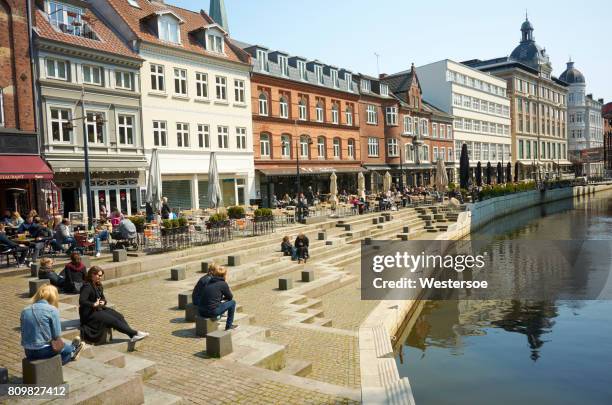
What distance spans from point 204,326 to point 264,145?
90.7 ft

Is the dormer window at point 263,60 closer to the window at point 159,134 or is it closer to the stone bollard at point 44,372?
the window at point 159,134

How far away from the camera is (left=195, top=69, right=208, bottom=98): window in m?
30.9

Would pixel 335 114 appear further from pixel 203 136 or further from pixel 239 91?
pixel 203 136

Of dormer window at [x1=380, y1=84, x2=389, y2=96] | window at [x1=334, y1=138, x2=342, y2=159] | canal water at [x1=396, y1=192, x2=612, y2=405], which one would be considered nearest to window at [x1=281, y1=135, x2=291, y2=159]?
window at [x1=334, y1=138, x2=342, y2=159]

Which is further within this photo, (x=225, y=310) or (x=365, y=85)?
(x=365, y=85)

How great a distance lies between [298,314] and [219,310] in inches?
127

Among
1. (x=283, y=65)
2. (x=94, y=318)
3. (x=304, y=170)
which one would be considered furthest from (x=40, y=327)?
(x=283, y=65)

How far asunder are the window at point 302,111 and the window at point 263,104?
3.87 meters

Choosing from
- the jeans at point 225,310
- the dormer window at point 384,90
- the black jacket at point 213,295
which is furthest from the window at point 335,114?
the jeans at point 225,310

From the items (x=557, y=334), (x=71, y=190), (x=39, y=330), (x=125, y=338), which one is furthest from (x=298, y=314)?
(x=71, y=190)

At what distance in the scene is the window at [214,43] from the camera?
105ft

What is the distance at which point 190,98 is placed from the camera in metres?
30.2

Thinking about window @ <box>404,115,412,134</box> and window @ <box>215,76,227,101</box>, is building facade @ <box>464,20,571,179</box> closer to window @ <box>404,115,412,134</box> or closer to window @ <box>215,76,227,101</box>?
window @ <box>404,115,412,134</box>

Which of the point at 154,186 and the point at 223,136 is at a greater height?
the point at 223,136
